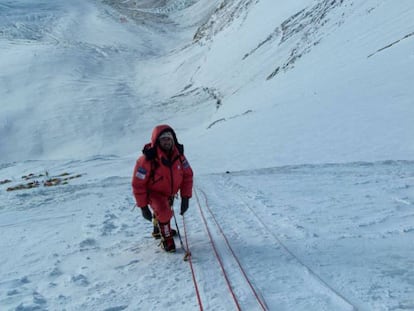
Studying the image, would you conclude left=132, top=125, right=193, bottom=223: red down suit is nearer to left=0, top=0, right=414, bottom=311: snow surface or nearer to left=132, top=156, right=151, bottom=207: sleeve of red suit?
left=132, top=156, right=151, bottom=207: sleeve of red suit

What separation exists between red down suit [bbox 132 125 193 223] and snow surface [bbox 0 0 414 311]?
0.72 m

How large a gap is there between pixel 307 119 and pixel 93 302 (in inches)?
556

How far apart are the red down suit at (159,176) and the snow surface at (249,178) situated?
72 centimetres

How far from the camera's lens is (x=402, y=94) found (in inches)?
587

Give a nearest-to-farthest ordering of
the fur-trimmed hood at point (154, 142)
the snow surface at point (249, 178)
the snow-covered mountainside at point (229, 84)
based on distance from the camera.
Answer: the snow surface at point (249, 178)
the fur-trimmed hood at point (154, 142)
the snow-covered mountainside at point (229, 84)

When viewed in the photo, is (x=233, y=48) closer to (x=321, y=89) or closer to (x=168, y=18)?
(x=321, y=89)

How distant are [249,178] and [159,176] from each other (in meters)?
6.35

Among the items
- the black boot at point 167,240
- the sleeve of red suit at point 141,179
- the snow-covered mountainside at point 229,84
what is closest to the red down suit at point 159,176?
the sleeve of red suit at point 141,179

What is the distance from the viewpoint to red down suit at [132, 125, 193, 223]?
17.5 feet

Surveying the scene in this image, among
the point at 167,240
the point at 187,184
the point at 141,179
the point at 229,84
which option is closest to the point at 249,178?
the point at 187,184

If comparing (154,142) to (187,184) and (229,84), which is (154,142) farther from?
(229,84)

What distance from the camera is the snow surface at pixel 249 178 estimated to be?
4688mm

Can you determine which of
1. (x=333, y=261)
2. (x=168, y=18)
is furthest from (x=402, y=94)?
(x=168, y=18)

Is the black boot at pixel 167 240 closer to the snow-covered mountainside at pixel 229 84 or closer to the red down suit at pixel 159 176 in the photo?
the red down suit at pixel 159 176
